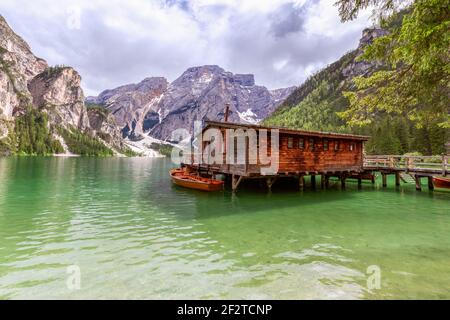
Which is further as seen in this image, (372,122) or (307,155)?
(372,122)

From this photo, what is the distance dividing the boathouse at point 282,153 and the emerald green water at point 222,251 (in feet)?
19.9

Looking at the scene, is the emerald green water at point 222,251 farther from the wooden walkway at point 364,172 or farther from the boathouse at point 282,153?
the wooden walkway at point 364,172

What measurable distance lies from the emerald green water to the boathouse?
606 centimetres

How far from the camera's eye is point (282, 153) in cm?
2386

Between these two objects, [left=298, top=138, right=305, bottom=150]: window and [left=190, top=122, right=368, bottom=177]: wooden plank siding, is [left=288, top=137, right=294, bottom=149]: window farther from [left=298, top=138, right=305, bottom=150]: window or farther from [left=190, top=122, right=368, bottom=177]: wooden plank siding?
[left=298, top=138, right=305, bottom=150]: window

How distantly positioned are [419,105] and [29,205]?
22.8m

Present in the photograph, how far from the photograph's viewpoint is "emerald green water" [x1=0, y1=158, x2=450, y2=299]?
6.68 meters

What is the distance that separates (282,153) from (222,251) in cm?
1592

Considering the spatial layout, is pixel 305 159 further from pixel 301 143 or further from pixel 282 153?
pixel 282 153

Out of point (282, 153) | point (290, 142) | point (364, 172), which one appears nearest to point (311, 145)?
point (290, 142)
